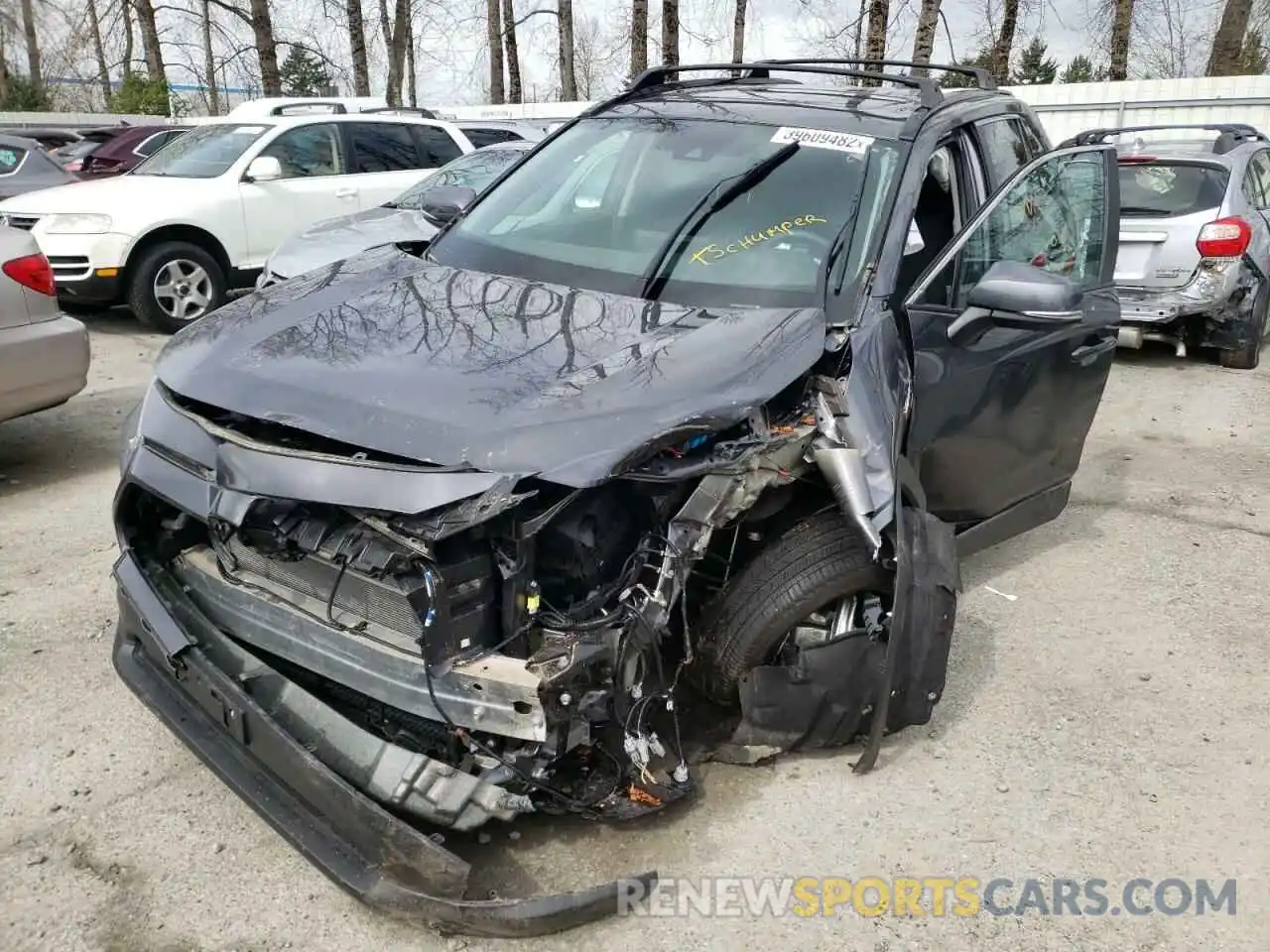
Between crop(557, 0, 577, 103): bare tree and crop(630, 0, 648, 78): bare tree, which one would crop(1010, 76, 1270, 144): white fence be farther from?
crop(557, 0, 577, 103): bare tree

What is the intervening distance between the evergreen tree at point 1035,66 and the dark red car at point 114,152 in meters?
27.9

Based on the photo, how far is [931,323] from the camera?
11.2 ft

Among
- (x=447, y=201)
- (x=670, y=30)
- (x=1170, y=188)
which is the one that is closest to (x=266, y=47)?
(x=670, y=30)

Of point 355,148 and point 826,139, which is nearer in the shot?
point 826,139

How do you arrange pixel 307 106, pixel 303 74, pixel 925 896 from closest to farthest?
1. pixel 925 896
2. pixel 307 106
3. pixel 303 74

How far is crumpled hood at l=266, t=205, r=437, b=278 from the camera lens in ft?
22.9

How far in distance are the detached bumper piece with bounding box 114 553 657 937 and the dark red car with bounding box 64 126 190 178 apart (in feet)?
42.9

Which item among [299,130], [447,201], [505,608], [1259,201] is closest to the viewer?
[505,608]

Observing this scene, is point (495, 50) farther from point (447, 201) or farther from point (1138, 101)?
point (447, 201)

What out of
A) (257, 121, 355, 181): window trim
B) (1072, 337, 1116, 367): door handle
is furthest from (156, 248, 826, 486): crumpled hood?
(257, 121, 355, 181): window trim

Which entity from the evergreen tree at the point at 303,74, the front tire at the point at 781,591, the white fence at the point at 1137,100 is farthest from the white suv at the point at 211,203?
the evergreen tree at the point at 303,74

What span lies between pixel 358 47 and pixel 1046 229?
2102 centimetres

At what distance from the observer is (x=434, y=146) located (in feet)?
34.3

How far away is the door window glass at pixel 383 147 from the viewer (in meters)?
10.0
